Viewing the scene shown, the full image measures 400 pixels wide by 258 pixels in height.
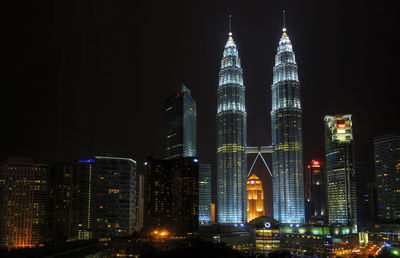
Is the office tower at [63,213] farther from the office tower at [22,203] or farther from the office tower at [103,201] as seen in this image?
the office tower at [22,203]

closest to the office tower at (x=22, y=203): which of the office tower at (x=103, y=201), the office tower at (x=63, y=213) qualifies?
the office tower at (x=63, y=213)

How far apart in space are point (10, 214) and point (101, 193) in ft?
116

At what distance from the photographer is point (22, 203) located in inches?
7141

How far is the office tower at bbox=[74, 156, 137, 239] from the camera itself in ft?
626

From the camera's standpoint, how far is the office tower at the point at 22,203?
17425cm

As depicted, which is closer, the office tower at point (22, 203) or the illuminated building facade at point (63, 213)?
the office tower at point (22, 203)

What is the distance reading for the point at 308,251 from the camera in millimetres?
197250

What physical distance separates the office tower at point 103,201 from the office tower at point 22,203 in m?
14.9

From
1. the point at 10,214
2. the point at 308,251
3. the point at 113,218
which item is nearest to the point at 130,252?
the point at 113,218

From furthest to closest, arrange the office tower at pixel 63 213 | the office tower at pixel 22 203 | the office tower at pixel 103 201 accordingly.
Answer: the office tower at pixel 63 213 → the office tower at pixel 103 201 → the office tower at pixel 22 203

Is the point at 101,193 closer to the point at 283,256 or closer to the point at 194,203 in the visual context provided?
the point at 194,203

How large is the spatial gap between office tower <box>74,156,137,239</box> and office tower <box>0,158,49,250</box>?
14859mm

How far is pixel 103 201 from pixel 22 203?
102ft

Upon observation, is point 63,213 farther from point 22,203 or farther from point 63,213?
point 22,203
